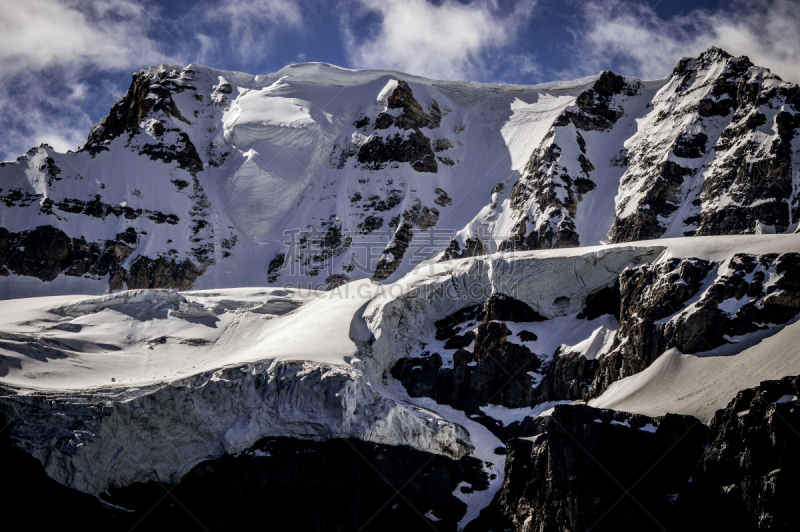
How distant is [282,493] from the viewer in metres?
51.0

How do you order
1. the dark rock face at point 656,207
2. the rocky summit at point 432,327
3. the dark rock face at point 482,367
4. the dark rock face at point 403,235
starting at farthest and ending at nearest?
the dark rock face at point 403,235 < the dark rock face at point 656,207 < the dark rock face at point 482,367 < the rocky summit at point 432,327

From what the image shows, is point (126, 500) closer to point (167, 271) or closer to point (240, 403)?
point (240, 403)

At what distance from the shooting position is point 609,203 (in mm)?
81125

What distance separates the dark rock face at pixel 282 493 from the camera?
161 ft

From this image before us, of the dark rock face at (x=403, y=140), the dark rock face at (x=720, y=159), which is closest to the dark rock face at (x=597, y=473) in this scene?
the dark rock face at (x=720, y=159)

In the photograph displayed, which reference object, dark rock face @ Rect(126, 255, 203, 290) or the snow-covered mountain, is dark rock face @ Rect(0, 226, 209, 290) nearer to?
dark rock face @ Rect(126, 255, 203, 290)

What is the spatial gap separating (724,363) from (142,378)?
38.6m

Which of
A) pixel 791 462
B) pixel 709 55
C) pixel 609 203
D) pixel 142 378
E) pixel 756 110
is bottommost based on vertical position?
pixel 142 378

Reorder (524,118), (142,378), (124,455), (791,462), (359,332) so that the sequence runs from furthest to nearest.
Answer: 1. (524,118)
2. (359,332)
3. (142,378)
4. (124,455)
5. (791,462)

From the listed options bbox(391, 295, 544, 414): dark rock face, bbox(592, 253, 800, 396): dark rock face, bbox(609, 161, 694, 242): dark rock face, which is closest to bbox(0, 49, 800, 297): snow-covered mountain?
bbox(609, 161, 694, 242): dark rock face

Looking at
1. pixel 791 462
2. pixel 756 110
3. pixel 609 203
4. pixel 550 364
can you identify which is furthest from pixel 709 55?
pixel 791 462

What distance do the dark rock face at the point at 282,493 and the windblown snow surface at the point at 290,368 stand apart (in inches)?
32.9

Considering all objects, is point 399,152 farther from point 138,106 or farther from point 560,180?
point 138,106

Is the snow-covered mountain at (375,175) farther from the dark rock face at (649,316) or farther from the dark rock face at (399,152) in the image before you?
the dark rock face at (649,316)
